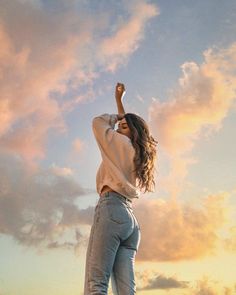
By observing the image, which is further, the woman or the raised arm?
the raised arm

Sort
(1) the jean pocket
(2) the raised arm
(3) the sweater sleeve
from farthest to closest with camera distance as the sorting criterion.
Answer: (2) the raised arm → (3) the sweater sleeve → (1) the jean pocket

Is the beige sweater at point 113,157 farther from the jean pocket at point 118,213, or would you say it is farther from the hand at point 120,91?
the hand at point 120,91

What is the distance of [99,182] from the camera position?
215 inches

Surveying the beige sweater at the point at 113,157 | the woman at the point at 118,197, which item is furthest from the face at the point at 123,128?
the beige sweater at the point at 113,157

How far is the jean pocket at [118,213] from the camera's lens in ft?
16.6

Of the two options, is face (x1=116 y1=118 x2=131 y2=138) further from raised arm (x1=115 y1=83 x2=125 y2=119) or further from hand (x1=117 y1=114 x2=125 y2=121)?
raised arm (x1=115 y1=83 x2=125 y2=119)

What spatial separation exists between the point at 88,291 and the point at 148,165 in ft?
5.38

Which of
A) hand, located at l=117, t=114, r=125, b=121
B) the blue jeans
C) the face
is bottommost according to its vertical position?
the blue jeans

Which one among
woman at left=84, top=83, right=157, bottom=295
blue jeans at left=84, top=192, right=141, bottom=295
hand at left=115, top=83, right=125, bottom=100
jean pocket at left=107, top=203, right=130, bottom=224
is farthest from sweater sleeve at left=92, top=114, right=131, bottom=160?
hand at left=115, top=83, right=125, bottom=100

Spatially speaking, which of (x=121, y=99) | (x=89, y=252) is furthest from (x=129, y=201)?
(x=121, y=99)

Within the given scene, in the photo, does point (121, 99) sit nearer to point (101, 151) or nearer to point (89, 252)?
point (101, 151)

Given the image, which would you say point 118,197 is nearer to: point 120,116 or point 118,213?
point 118,213

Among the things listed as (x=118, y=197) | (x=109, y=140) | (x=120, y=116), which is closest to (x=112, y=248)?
(x=118, y=197)

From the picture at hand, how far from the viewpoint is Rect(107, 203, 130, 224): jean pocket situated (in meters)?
5.06
